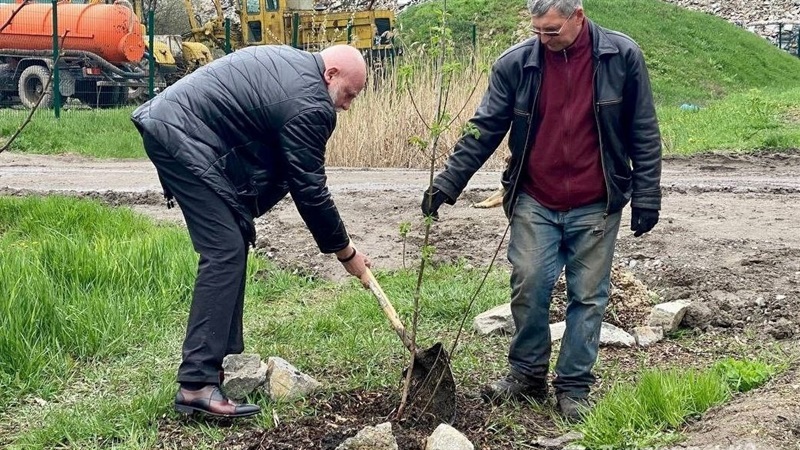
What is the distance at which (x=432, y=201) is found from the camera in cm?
418

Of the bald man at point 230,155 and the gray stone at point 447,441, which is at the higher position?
the bald man at point 230,155

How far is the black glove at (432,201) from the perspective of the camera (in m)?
4.15

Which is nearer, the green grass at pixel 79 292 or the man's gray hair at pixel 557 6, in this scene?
the man's gray hair at pixel 557 6

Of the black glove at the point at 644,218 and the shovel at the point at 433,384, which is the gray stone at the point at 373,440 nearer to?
the shovel at the point at 433,384

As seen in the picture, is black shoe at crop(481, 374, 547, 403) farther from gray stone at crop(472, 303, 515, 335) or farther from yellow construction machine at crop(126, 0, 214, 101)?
yellow construction machine at crop(126, 0, 214, 101)

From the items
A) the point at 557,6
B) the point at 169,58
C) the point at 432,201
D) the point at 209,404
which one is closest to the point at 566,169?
the point at 432,201

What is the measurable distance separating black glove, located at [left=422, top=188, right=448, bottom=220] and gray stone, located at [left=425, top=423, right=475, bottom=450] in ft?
3.07

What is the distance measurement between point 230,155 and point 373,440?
1439mm

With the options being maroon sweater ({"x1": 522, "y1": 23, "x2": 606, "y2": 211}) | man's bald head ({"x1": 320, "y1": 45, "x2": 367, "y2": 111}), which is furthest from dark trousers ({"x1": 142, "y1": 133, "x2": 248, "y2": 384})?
maroon sweater ({"x1": 522, "y1": 23, "x2": 606, "y2": 211})

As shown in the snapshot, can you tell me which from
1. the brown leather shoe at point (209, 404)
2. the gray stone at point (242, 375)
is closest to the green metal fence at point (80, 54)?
the gray stone at point (242, 375)

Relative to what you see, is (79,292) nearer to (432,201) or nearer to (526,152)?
(432,201)

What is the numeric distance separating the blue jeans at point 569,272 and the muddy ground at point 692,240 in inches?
20.3

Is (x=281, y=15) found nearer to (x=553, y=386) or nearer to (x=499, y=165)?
(x=499, y=165)

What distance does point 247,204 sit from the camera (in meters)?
4.30
